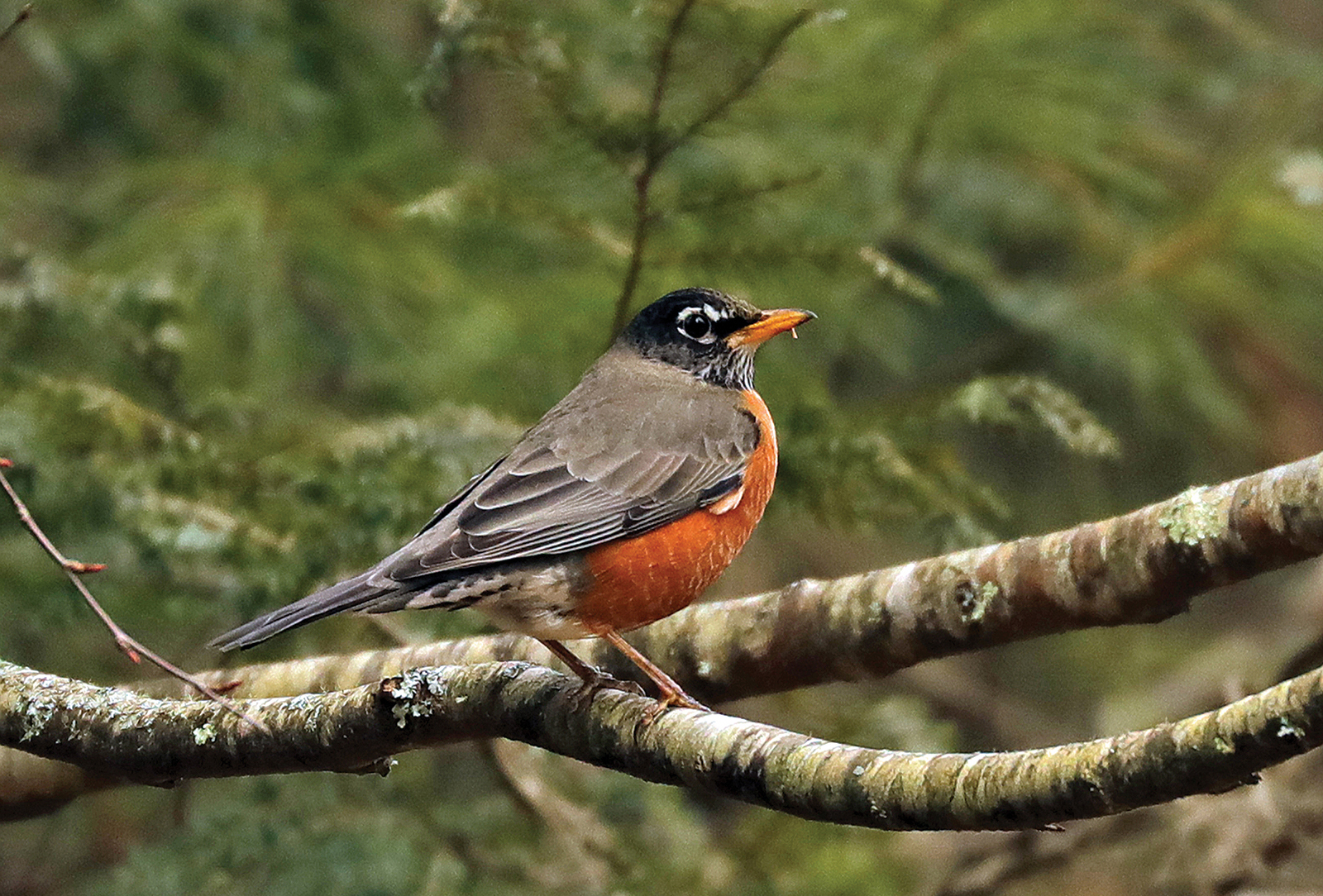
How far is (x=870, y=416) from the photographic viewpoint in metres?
4.79

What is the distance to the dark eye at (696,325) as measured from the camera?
16.2 ft

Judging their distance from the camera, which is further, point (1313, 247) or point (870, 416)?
point (1313, 247)

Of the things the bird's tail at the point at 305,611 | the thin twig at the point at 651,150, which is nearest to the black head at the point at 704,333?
the thin twig at the point at 651,150

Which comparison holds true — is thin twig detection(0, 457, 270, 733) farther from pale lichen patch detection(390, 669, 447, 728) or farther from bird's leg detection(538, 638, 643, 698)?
bird's leg detection(538, 638, 643, 698)

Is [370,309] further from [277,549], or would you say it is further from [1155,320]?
[1155,320]

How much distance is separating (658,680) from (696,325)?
1658 mm

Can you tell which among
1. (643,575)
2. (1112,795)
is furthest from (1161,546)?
(643,575)

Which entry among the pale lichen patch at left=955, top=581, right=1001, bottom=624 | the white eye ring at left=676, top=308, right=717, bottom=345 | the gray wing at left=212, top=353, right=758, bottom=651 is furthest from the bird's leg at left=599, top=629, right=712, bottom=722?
the white eye ring at left=676, top=308, right=717, bottom=345

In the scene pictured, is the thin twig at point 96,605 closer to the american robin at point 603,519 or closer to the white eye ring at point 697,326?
the american robin at point 603,519

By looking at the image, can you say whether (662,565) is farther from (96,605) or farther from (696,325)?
(96,605)

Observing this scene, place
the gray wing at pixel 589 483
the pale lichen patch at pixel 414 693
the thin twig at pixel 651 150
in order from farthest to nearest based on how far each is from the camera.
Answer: the thin twig at pixel 651 150 < the gray wing at pixel 589 483 < the pale lichen patch at pixel 414 693

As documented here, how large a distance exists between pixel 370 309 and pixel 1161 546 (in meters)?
3.67

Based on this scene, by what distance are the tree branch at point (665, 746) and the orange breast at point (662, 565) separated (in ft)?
1.28

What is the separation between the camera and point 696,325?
196 inches
